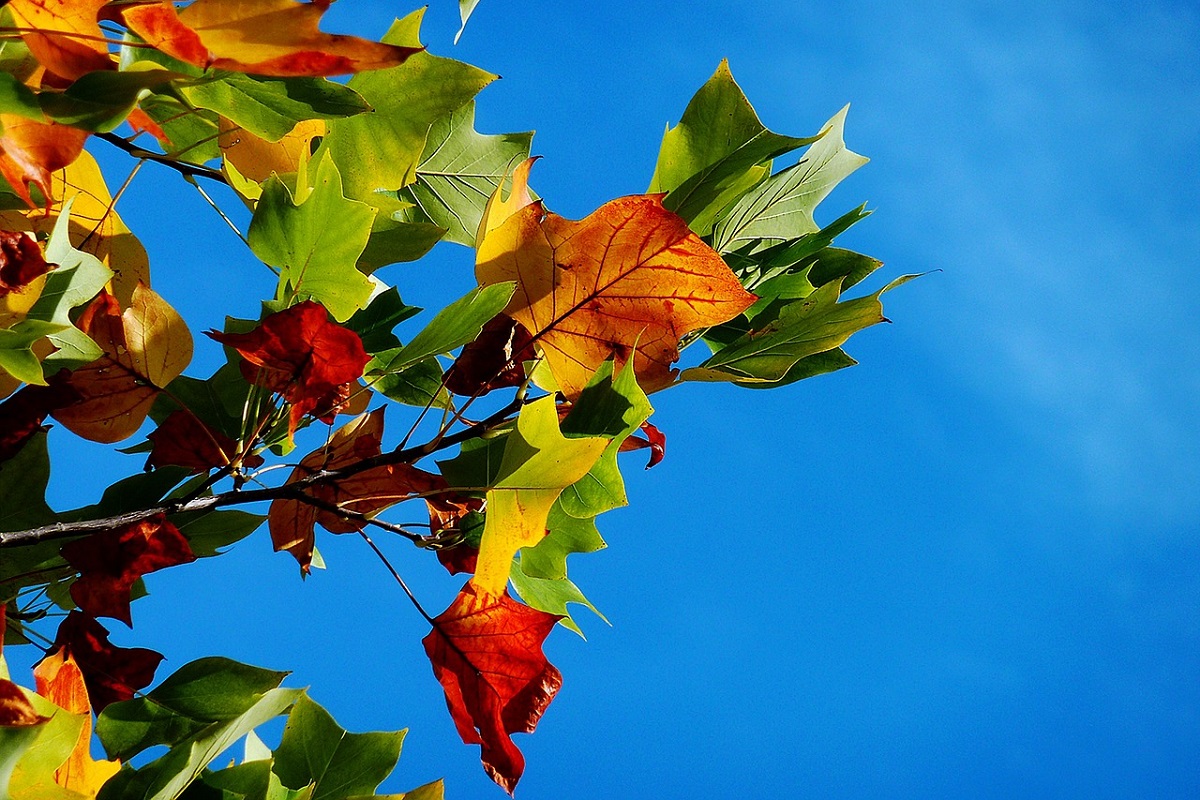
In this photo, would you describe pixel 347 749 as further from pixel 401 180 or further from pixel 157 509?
pixel 401 180

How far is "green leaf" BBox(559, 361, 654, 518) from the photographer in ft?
1.23

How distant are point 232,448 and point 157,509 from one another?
0.06 meters

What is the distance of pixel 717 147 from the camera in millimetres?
417

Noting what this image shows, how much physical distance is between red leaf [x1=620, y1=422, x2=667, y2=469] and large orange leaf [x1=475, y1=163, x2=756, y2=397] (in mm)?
55

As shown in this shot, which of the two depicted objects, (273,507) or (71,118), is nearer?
(71,118)

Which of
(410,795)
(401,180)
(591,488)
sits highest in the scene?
(401,180)

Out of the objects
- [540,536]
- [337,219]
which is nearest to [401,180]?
[337,219]

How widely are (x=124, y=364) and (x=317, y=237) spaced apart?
0.39 feet

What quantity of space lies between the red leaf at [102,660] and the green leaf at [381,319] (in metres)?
0.17

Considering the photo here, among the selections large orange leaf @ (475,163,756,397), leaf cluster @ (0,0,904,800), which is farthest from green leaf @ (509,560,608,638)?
large orange leaf @ (475,163,756,397)

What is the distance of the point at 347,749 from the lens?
0.44 m

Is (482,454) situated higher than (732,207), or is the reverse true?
(732,207)

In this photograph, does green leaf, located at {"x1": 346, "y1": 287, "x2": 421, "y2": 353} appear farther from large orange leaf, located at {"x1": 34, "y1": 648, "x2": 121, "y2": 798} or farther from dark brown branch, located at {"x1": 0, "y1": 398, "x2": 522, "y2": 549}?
large orange leaf, located at {"x1": 34, "y1": 648, "x2": 121, "y2": 798}

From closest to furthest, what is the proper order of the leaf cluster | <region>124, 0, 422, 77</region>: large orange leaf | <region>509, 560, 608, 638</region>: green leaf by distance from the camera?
<region>124, 0, 422, 77</region>: large orange leaf
the leaf cluster
<region>509, 560, 608, 638</region>: green leaf
